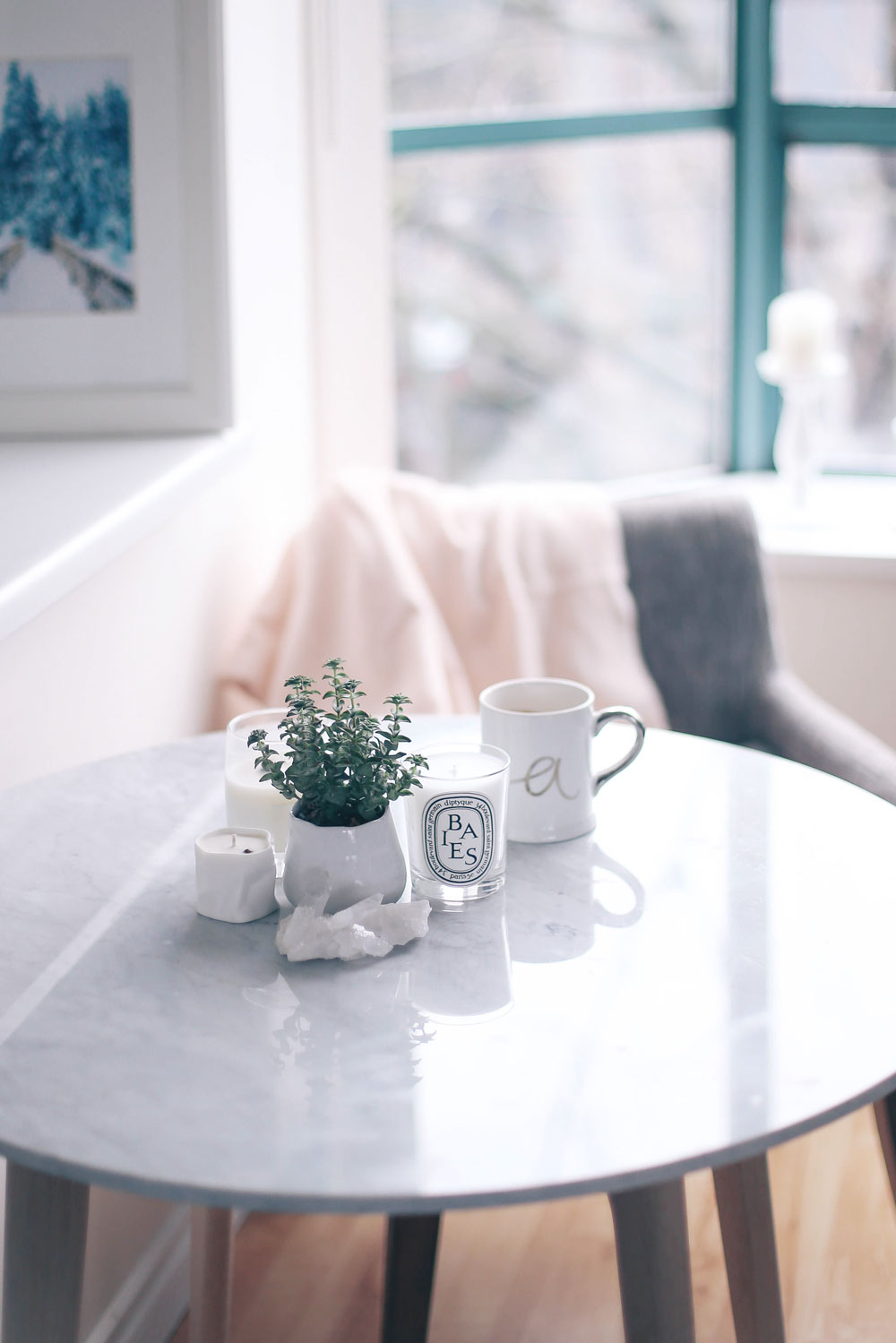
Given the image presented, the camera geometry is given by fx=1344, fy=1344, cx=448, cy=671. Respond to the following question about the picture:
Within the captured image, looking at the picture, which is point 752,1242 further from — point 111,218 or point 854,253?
point 854,253

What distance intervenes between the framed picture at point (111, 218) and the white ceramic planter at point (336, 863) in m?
0.73

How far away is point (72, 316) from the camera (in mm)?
1393

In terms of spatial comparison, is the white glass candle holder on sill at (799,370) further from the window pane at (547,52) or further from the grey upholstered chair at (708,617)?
the grey upholstered chair at (708,617)

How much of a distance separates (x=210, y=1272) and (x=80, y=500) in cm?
72

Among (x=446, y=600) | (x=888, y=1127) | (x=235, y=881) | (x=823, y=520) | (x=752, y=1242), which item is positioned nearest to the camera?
(x=235, y=881)

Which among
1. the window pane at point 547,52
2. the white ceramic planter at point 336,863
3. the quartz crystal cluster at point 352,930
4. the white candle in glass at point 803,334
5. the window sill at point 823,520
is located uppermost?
the window pane at point 547,52

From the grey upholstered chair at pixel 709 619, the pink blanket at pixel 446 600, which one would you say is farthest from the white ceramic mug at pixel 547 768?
the grey upholstered chair at pixel 709 619

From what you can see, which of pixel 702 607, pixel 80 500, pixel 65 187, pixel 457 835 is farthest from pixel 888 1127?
pixel 65 187

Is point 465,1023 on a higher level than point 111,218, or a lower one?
lower

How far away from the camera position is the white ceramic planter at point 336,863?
33.1 inches

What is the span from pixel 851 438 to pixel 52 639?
1.85m

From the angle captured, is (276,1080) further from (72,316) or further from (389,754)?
(72,316)

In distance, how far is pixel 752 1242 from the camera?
3.73 ft

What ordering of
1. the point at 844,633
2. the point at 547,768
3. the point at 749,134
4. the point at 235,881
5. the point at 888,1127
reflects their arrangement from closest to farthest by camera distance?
1. the point at 235,881
2. the point at 547,768
3. the point at 888,1127
4. the point at 844,633
5. the point at 749,134
